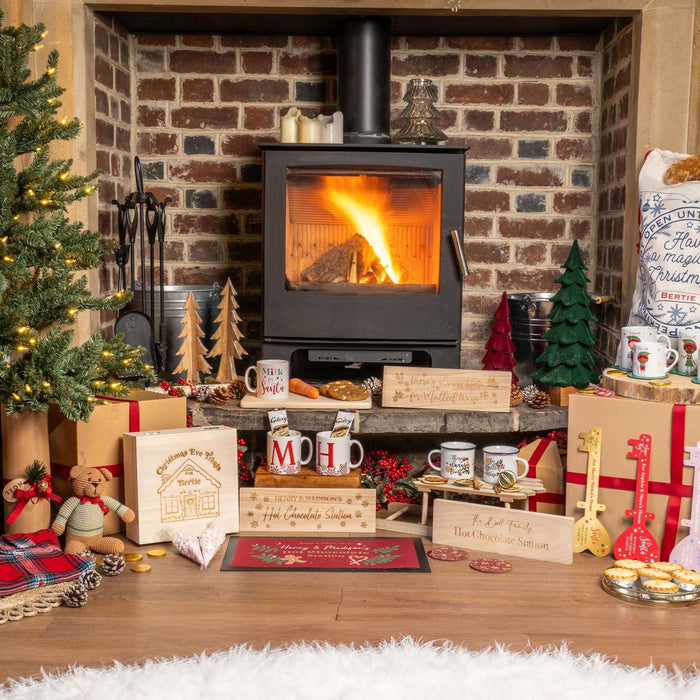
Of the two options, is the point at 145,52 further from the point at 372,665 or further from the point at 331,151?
the point at 372,665

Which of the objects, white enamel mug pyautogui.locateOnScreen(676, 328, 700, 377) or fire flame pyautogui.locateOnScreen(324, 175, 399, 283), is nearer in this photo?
white enamel mug pyautogui.locateOnScreen(676, 328, 700, 377)

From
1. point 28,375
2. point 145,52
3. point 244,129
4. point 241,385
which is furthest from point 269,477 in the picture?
point 145,52

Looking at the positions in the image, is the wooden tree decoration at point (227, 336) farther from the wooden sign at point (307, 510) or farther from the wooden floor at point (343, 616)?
the wooden floor at point (343, 616)

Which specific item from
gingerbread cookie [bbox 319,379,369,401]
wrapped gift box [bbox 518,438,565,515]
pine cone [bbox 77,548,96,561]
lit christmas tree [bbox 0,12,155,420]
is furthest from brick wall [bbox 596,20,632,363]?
pine cone [bbox 77,548,96,561]

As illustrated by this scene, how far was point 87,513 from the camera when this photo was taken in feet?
6.78

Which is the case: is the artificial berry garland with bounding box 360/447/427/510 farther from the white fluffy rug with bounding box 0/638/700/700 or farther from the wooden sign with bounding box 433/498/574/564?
the white fluffy rug with bounding box 0/638/700/700

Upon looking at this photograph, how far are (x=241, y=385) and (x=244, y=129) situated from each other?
95 cm

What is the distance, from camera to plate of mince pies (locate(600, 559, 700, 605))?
1827 mm

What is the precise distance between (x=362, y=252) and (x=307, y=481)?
732 mm

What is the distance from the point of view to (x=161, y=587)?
1902 millimetres

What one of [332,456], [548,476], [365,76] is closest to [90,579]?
[332,456]

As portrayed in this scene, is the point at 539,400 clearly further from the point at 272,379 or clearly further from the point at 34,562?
the point at 34,562

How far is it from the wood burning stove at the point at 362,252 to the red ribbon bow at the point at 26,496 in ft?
2.60

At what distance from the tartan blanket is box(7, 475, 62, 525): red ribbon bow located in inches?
1.9
